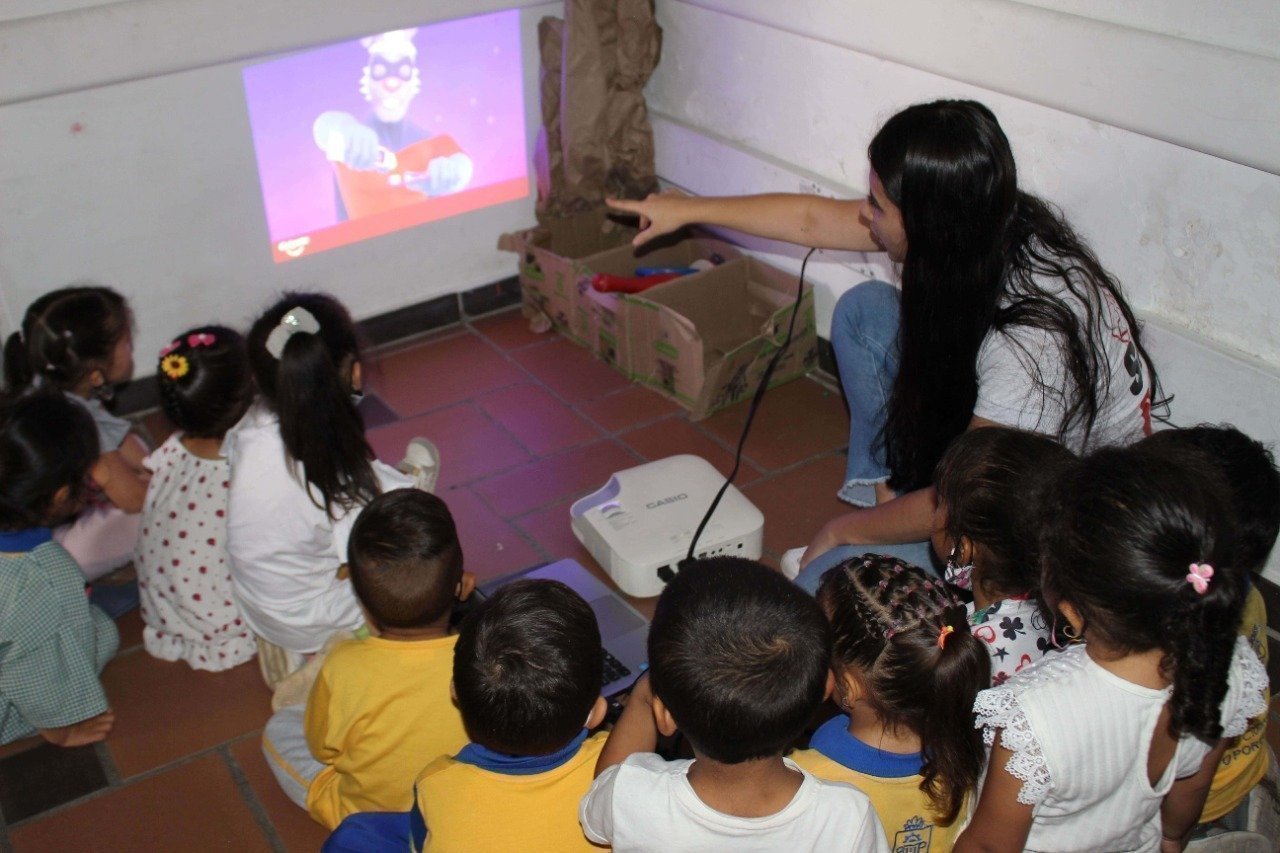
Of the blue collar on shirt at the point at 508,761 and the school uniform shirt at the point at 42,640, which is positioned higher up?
the blue collar on shirt at the point at 508,761

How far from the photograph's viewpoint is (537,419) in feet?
11.0

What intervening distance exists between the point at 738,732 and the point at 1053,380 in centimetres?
97

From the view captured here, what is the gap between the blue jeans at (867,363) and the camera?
257cm

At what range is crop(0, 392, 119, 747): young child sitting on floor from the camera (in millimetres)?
2201

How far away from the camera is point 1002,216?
2.03 m

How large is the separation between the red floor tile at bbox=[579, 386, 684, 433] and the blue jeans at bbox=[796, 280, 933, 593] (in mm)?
766

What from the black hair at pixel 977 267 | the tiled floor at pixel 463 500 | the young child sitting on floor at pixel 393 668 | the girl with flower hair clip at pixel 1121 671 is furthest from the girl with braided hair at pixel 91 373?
the girl with flower hair clip at pixel 1121 671

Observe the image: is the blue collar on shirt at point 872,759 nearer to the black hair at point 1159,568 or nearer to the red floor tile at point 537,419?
the black hair at point 1159,568

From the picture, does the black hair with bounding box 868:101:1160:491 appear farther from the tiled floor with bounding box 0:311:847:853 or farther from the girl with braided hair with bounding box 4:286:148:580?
the girl with braided hair with bounding box 4:286:148:580

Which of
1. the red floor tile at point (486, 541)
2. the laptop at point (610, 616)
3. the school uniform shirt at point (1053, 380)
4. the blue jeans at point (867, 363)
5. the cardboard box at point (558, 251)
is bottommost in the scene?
the red floor tile at point (486, 541)

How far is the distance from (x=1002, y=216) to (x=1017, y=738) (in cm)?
94

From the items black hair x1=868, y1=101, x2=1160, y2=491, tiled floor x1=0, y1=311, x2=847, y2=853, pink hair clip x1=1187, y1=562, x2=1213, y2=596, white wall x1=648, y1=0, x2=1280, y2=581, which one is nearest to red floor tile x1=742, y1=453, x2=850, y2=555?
tiled floor x1=0, y1=311, x2=847, y2=853

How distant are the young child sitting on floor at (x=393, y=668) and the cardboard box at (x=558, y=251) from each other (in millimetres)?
1753

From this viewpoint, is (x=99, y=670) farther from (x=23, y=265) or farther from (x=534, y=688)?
(x=534, y=688)
